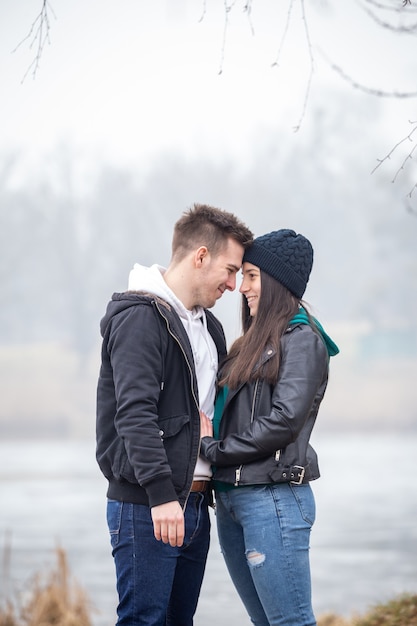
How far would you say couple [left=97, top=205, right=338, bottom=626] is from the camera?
2.17m

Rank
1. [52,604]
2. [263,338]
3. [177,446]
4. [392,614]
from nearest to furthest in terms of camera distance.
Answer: [177,446] < [263,338] < [392,614] < [52,604]

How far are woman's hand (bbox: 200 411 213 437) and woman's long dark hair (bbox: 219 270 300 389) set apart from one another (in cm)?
10

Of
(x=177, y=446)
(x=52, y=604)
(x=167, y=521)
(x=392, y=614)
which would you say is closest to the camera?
(x=167, y=521)

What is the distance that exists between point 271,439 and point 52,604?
3057mm

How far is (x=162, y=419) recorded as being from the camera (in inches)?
87.7

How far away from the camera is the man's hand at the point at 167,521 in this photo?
212 centimetres

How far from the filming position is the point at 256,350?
91.6 inches

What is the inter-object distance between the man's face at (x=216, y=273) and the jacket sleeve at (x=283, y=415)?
0.26 metres

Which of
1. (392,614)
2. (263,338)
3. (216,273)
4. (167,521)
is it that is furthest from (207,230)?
(392,614)

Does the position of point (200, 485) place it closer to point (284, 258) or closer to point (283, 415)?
point (283, 415)

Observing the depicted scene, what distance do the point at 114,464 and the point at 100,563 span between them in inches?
305

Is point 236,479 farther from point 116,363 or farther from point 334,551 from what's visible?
point 334,551

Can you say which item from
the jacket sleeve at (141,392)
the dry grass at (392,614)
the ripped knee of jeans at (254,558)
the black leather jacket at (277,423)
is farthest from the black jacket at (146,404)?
the dry grass at (392,614)

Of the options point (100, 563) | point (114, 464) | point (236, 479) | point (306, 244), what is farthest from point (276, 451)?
point (100, 563)
